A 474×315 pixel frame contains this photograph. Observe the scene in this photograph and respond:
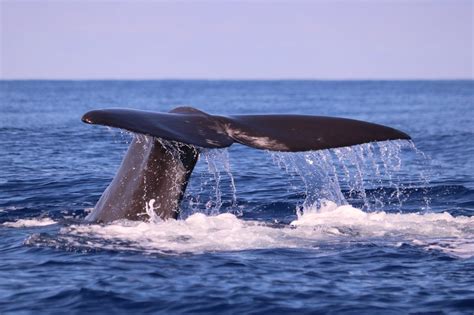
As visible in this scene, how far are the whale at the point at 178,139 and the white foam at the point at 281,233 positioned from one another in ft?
0.71

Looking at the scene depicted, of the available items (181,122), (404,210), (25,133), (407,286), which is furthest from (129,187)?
(25,133)

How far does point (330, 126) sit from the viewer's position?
8.29 metres

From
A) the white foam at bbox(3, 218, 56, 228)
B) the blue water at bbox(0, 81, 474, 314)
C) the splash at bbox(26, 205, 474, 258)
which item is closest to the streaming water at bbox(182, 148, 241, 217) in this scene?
the blue water at bbox(0, 81, 474, 314)

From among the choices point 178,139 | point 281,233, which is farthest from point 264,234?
point 178,139

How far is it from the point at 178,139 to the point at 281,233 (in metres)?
2.24

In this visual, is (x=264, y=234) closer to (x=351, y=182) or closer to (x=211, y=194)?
(x=211, y=194)

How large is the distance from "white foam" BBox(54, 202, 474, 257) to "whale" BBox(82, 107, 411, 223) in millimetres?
217

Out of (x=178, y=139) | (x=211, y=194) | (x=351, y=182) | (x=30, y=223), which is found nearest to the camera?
(x=178, y=139)

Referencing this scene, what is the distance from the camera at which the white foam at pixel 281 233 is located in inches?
354

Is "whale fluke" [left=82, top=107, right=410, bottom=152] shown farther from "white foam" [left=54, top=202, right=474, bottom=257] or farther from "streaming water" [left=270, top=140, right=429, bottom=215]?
"white foam" [left=54, top=202, right=474, bottom=257]

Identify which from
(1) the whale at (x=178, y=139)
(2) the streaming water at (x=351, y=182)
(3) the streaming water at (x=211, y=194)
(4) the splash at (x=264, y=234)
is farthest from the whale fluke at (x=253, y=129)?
(4) the splash at (x=264, y=234)

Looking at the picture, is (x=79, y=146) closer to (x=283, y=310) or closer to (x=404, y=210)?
(x=404, y=210)

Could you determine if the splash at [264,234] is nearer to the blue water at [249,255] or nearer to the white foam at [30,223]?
the blue water at [249,255]

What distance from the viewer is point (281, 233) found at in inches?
382
